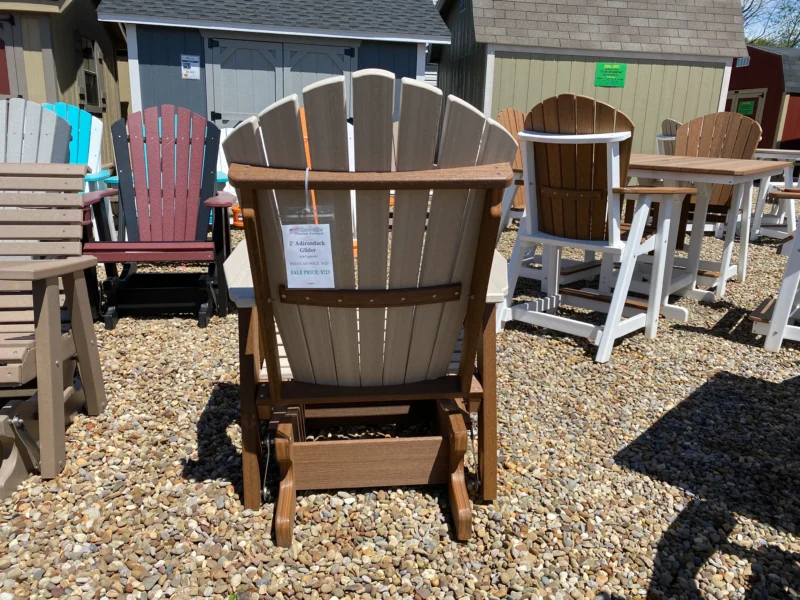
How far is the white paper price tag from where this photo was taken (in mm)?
1539

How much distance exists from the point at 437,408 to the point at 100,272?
11.8ft

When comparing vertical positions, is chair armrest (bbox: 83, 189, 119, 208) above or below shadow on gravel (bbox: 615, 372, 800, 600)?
above

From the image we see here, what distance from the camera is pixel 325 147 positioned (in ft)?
4.74

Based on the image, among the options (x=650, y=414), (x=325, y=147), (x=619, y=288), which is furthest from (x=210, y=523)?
(x=619, y=288)

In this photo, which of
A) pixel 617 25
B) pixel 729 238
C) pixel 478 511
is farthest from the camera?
pixel 617 25

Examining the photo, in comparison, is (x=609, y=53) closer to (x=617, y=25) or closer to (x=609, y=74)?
(x=609, y=74)

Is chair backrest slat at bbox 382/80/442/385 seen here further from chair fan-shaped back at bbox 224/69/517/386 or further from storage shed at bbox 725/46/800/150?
storage shed at bbox 725/46/800/150

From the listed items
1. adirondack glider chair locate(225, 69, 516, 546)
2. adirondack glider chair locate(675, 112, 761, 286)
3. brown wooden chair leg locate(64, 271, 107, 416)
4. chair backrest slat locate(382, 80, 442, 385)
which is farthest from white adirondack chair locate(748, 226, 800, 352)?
brown wooden chair leg locate(64, 271, 107, 416)

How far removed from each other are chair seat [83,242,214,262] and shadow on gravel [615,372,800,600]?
7.99 ft

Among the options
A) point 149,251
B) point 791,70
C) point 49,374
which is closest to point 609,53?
point 149,251

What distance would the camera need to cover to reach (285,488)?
1882 millimetres

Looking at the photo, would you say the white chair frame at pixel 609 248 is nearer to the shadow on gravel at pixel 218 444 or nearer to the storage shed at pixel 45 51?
the shadow on gravel at pixel 218 444

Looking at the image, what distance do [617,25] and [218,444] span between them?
30.2 feet

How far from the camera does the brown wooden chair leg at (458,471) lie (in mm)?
1845
